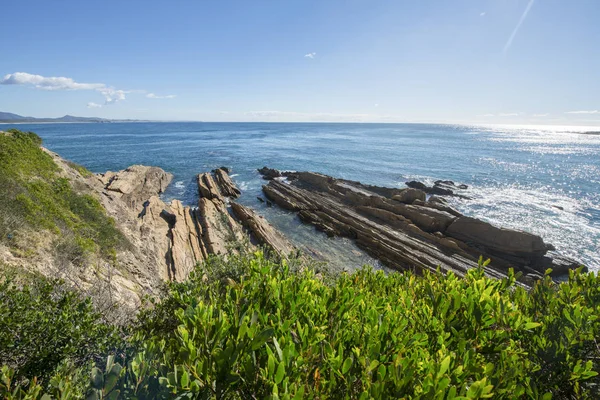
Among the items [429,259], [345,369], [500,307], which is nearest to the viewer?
[345,369]

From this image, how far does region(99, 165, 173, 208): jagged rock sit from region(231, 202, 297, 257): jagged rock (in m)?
10.1

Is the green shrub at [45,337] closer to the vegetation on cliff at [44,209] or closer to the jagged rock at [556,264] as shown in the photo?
the vegetation on cliff at [44,209]

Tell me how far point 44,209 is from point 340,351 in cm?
1480

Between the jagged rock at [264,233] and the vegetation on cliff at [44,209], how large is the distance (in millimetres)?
10390

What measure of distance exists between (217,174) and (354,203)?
21.6 m

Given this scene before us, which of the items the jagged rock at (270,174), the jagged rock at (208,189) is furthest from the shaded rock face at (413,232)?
the jagged rock at (270,174)

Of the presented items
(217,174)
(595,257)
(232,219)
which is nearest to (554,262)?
(595,257)

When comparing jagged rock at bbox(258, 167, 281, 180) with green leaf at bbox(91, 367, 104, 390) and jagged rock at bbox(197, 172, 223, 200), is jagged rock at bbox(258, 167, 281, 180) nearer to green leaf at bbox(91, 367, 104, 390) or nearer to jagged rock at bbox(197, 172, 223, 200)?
jagged rock at bbox(197, 172, 223, 200)

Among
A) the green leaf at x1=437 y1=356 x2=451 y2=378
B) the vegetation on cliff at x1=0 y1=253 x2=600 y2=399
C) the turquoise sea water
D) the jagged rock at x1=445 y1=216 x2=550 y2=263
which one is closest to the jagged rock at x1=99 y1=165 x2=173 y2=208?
the turquoise sea water

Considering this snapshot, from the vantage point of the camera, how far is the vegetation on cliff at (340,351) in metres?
2.41

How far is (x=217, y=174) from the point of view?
41781 millimetres

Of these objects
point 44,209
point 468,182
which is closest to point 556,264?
point 468,182

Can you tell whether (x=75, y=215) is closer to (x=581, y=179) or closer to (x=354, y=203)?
(x=354, y=203)

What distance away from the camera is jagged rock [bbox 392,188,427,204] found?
31.1 m
